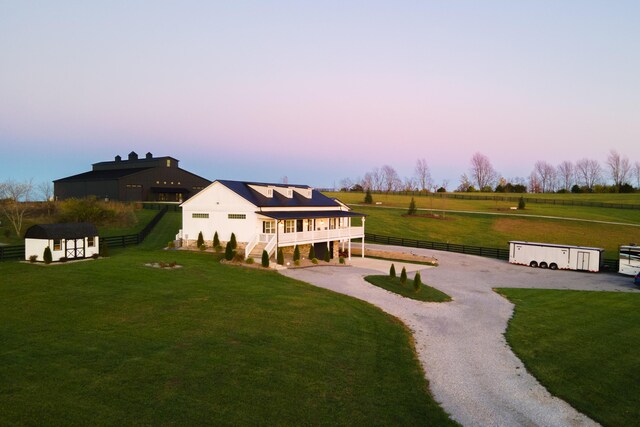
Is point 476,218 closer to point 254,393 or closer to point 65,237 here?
point 65,237

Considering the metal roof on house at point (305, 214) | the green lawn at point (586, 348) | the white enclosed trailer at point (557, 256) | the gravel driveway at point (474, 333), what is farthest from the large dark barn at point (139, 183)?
the green lawn at point (586, 348)

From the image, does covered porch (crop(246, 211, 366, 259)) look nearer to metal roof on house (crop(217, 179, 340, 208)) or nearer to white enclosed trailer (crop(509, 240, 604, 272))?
metal roof on house (crop(217, 179, 340, 208))

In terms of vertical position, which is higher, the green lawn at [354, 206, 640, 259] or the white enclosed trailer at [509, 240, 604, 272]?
the green lawn at [354, 206, 640, 259]

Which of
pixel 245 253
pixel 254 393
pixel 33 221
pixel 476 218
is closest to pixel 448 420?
pixel 254 393

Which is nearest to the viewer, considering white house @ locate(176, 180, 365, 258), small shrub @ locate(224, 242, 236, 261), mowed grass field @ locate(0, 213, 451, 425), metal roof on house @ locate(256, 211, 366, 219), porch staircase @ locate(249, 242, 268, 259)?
mowed grass field @ locate(0, 213, 451, 425)

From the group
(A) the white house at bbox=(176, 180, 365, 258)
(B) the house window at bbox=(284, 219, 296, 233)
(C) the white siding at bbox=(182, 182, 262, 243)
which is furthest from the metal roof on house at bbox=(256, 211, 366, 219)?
(C) the white siding at bbox=(182, 182, 262, 243)

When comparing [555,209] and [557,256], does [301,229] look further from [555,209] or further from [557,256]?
[555,209]

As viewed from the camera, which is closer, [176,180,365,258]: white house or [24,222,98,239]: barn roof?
[24,222,98,239]: barn roof
